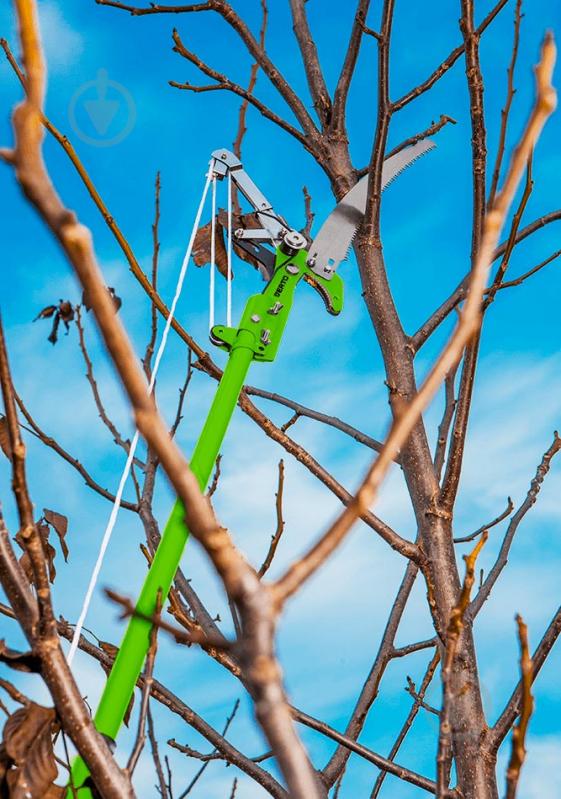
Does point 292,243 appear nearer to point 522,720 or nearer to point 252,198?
point 252,198

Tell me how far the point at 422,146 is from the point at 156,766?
1997mm

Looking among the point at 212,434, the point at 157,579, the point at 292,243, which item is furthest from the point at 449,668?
the point at 292,243

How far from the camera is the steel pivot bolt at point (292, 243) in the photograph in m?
2.40

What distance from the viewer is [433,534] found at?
2062 millimetres

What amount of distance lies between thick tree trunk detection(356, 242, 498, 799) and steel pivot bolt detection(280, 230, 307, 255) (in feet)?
0.66

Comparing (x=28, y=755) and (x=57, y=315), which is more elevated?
(x=57, y=315)

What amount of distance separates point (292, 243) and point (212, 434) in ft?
2.47

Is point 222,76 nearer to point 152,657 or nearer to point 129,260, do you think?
point 129,260

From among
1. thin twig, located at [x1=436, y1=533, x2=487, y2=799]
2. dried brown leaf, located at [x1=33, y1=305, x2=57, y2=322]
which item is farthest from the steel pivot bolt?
thin twig, located at [x1=436, y1=533, x2=487, y2=799]

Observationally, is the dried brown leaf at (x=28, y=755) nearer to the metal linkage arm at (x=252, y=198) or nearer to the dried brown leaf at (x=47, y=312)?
the dried brown leaf at (x=47, y=312)

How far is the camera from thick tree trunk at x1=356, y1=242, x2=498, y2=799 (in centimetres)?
184

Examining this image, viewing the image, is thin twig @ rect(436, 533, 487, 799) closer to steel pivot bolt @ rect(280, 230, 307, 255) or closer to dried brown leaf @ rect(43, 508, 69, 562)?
dried brown leaf @ rect(43, 508, 69, 562)

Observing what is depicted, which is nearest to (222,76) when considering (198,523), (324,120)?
(324,120)

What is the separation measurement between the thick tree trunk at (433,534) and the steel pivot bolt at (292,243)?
0.20 metres
